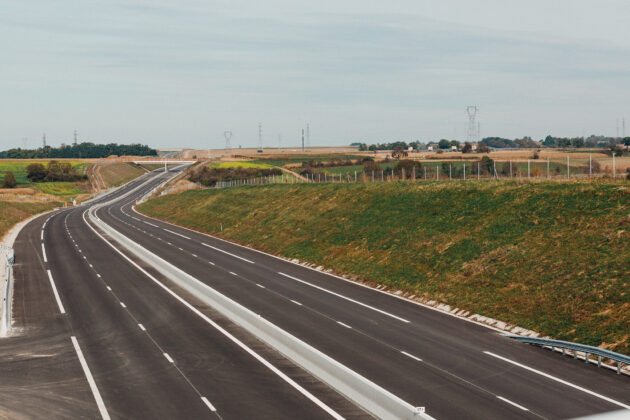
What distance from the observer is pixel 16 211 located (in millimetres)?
95500

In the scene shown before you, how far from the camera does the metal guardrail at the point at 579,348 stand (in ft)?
64.7

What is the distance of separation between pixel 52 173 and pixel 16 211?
265 ft

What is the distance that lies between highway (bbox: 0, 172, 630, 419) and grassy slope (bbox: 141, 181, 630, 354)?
2574 millimetres

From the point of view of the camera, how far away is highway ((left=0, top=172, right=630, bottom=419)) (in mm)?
17312

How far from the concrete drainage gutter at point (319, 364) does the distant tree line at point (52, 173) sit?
149539mm

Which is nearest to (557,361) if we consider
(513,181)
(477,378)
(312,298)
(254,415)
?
(477,378)

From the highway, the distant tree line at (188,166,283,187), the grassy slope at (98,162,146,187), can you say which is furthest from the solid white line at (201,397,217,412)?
the grassy slope at (98,162,146,187)

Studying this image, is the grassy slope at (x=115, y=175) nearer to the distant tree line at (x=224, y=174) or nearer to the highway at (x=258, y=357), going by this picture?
the distant tree line at (x=224, y=174)

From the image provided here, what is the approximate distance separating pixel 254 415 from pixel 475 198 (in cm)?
3192

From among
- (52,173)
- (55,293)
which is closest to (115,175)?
(52,173)

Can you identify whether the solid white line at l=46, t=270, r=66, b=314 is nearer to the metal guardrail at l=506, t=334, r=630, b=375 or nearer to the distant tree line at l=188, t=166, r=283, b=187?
the metal guardrail at l=506, t=334, r=630, b=375

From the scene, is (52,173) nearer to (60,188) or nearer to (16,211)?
(60,188)

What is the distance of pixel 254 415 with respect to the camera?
54.1 ft

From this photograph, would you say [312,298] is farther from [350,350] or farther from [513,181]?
[513,181]
